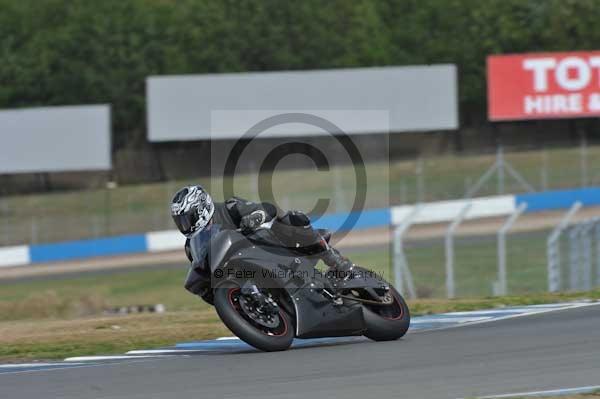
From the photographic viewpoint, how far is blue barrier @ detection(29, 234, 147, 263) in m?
32.6

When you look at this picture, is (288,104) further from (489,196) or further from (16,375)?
(16,375)

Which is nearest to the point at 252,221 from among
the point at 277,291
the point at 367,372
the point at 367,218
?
the point at 277,291

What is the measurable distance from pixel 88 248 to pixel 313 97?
9936 millimetres

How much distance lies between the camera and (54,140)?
126 feet

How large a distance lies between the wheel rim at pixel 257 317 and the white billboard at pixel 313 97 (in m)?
29.0

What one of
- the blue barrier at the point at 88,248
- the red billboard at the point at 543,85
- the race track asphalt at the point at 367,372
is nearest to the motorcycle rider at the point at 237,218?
the race track asphalt at the point at 367,372

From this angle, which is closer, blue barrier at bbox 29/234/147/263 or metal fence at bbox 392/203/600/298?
metal fence at bbox 392/203/600/298

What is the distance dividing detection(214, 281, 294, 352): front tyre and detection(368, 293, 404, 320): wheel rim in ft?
2.84

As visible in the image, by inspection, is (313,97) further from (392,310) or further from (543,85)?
(392,310)

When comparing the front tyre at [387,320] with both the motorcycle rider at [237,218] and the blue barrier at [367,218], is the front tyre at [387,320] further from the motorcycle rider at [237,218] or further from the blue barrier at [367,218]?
the blue barrier at [367,218]

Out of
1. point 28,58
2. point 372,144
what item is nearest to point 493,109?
point 372,144

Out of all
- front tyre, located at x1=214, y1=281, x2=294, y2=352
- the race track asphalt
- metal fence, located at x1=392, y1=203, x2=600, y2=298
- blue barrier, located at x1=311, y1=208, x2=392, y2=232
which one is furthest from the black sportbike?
blue barrier, located at x1=311, y1=208, x2=392, y2=232

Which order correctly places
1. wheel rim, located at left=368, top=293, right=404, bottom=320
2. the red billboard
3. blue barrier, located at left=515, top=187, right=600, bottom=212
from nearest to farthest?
wheel rim, located at left=368, top=293, right=404, bottom=320 → blue barrier, located at left=515, top=187, right=600, bottom=212 → the red billboard

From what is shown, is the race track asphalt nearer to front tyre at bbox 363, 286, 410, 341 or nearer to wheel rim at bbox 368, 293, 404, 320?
front tyre at bbox 363, 286, 410, 341
